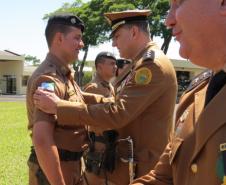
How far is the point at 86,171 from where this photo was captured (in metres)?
3.40

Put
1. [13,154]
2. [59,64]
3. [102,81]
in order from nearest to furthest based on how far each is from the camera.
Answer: [59,64], [102,81], [13,154]

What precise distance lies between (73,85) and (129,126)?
531mm

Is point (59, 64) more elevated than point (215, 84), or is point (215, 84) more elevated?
point (215, 84)

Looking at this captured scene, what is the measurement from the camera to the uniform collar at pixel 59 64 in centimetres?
313

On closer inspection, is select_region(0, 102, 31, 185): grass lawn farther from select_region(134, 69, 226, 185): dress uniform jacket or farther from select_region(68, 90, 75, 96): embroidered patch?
select_region(134, 69, 226, 185): dress uniform jacket

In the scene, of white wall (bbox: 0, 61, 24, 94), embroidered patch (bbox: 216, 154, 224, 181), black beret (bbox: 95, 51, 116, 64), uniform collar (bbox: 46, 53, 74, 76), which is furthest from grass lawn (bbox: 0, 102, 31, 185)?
white wall (bbox: 0, 61, 24, 94)

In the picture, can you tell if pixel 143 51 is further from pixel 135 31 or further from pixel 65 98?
pixel 65 98

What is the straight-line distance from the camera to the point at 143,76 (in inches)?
112

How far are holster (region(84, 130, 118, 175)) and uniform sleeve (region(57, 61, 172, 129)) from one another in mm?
343

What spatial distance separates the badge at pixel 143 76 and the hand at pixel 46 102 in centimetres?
53

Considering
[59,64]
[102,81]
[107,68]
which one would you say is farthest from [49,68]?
Result: [107,68]

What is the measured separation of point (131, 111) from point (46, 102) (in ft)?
1.77

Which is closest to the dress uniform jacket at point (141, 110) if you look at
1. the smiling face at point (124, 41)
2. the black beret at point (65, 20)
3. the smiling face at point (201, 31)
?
the smiling face at point (124, 41)

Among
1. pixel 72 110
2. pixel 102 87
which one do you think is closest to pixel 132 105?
pixel 72 110
